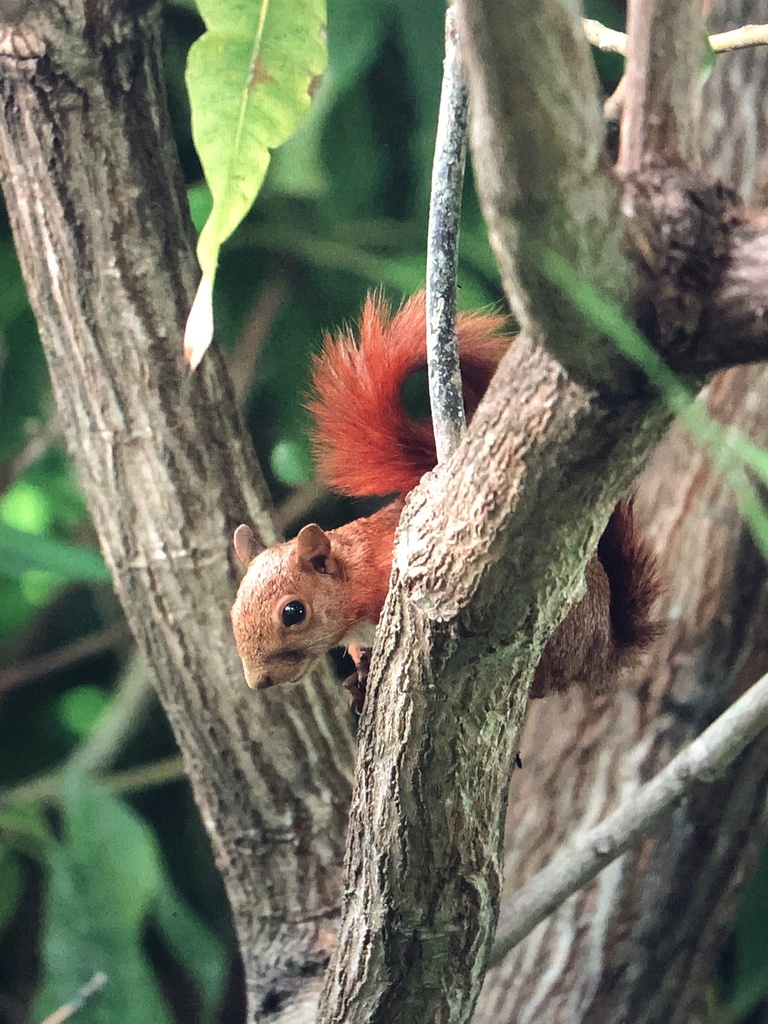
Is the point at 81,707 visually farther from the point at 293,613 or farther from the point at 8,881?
the point at 293,613

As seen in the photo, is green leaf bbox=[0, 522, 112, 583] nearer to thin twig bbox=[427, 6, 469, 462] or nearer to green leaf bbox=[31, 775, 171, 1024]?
green leaf bbox=[31, 775, 171, 1024]

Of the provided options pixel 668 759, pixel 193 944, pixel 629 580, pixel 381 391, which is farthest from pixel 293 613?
pixel 193 944

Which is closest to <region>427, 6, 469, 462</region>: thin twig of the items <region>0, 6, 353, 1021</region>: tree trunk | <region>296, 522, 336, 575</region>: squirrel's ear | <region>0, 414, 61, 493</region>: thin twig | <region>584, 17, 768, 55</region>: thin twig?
<region>584, 17, 768, 55</region>: thin twig

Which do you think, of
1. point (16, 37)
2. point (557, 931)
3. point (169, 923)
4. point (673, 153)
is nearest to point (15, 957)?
point (169, 923)

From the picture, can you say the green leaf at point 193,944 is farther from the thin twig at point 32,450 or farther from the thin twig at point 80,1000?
the thin twig at point 32,450

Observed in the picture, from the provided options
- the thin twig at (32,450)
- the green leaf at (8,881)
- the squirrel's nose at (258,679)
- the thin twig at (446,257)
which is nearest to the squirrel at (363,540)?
the squirrel's nose at (258,679)

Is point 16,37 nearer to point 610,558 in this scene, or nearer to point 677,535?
point 610,558
